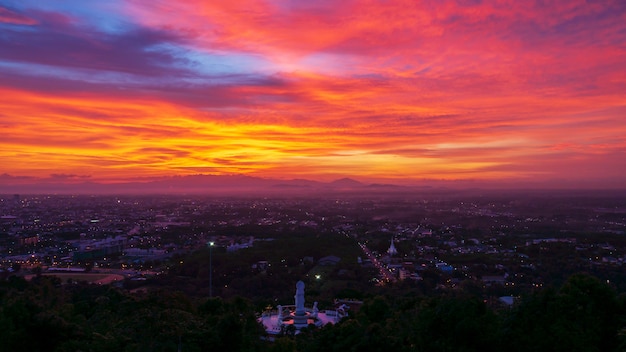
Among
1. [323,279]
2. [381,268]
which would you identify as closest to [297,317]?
[323,279]

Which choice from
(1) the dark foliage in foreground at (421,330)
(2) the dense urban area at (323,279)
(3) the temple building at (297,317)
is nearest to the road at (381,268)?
(2) the dense urban area at (323,279)

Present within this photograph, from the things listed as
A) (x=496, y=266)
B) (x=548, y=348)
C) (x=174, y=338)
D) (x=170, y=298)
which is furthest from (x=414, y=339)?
(x=496, y=266)

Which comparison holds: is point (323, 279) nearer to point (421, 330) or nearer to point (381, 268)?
point (381, 268)

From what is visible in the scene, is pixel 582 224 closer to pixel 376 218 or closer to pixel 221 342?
pixel 376 218

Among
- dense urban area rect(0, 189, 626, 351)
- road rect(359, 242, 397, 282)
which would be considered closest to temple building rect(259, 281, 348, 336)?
dense urban area rect(0, 189, 626, 351)

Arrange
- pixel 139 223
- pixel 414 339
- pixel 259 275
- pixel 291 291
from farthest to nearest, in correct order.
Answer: pixel 139 223 < pixel 259 275 < pixel 291 291 < pixel 414 339

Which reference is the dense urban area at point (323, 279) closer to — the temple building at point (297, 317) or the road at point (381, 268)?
the road at point (381, 268)

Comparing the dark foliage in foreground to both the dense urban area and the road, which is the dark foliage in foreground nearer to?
the dense urban area
